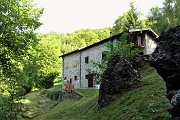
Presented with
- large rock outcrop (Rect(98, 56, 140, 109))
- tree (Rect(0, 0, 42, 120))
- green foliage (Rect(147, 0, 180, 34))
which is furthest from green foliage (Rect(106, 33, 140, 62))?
green foliage (Rect(147, 0, 180, 34))

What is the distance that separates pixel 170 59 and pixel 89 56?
36351 mm

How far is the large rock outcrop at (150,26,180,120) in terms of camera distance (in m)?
7.15

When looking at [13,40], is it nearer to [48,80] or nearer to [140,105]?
[140,105]

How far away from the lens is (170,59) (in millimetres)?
7281

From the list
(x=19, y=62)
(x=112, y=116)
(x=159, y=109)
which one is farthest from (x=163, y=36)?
(x=19, y=62)

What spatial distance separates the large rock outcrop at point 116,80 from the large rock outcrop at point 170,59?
30.3 feet

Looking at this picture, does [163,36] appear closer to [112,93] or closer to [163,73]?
[163,73]

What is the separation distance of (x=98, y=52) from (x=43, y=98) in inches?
408

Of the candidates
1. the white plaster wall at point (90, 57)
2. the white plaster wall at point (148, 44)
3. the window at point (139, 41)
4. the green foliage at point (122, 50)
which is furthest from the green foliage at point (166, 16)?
the green foliage at point (122, 50)

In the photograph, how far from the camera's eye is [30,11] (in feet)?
65.6

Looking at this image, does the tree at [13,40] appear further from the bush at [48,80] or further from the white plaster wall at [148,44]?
the bush at [48,80]

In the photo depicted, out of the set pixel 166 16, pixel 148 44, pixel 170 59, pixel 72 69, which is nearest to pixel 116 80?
pixel 170 59

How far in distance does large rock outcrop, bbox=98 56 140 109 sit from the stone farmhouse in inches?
684

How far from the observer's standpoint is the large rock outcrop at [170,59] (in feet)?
23.5
